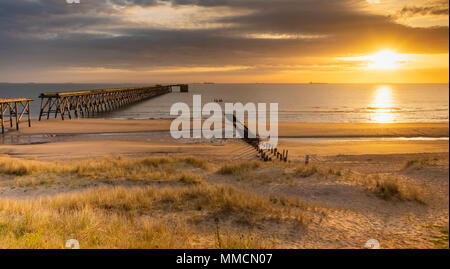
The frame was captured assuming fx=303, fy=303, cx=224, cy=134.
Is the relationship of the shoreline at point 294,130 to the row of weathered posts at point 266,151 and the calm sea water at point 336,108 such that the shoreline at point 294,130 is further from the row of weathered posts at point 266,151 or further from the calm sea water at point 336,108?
the calm sea water at point 336,108

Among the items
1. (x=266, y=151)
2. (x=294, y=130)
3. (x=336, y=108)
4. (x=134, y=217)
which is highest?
(x=336, y=108)

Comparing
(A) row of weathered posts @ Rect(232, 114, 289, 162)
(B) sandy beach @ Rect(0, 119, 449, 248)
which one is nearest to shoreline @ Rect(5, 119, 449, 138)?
(B) sandy beach @ Rect(0, 119, 449, 248)

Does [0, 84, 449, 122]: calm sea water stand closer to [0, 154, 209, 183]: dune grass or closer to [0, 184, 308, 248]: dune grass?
[0, 154, 209, 183]: dune grass

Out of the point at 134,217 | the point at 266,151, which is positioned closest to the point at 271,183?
the point at 134,217

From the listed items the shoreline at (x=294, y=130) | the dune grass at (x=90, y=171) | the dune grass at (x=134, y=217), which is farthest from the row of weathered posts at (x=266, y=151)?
the dune grass at (x=134, y=217)

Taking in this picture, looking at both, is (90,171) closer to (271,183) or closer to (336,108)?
(271,183)

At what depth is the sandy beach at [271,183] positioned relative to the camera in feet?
22.4

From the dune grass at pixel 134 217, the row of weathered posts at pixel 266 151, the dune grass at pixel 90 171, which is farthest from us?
the row of weathered posts at pixel 266 151

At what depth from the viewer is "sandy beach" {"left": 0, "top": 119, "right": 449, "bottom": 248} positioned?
6.82 m

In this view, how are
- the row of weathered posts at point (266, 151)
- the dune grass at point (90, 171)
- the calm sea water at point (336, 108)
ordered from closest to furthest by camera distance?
the dune grass at point (90, 171), the row of weathered posts at point (266, 151), the calm sea water at point (336, 108)

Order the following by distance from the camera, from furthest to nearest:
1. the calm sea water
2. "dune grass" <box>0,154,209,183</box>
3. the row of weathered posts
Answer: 1. the calm sea water
2. the row of weathered posts
3. "dune grass" <box>0,154,209,183</box>

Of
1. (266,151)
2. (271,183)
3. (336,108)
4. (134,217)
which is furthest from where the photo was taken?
(336,108)

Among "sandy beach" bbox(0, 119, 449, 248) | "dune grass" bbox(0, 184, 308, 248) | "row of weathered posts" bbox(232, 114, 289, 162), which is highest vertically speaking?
"dune grass" bbox(0, 184, 308, 248)

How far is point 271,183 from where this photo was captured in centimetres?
1191
